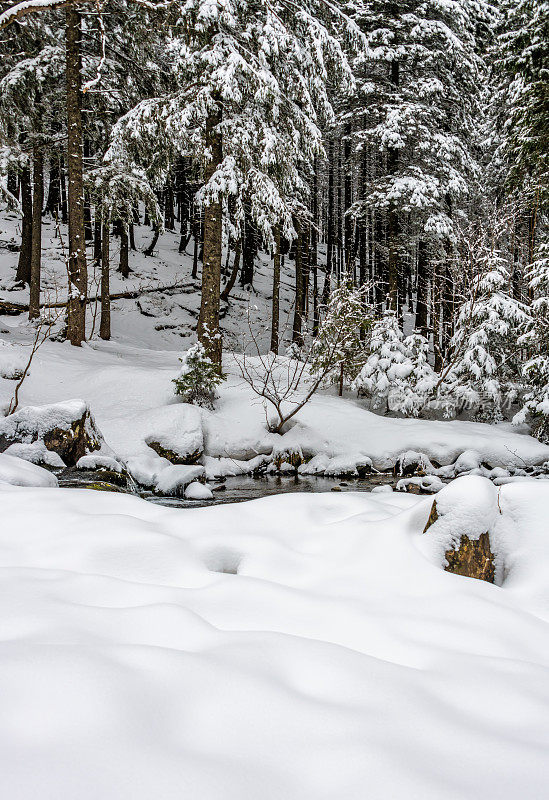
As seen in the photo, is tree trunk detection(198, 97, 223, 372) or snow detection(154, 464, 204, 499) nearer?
snow detection(154, 464, 204, 499)

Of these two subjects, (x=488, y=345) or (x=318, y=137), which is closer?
(x=318, y=137)

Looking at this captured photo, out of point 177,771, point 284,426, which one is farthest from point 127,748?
point 284,426

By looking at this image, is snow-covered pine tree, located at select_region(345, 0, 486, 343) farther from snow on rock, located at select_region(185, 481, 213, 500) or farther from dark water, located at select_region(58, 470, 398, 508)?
snow on rock, located at select_region(185, 481, 213, 500)

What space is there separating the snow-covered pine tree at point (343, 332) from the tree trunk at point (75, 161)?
5915 mm

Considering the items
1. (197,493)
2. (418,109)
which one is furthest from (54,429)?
(418,109)

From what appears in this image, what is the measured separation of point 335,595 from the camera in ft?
8.32

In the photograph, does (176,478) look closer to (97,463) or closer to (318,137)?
(97,463)

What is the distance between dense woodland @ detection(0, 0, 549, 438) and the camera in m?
9.74

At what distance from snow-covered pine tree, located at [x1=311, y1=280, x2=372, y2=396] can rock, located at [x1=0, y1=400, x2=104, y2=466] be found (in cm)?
593

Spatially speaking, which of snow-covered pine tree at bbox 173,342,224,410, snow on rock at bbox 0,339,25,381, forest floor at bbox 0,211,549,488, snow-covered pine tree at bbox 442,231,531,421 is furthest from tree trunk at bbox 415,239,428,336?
snow on rock at bbox 0,339,25,381

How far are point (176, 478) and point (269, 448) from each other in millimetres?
2496

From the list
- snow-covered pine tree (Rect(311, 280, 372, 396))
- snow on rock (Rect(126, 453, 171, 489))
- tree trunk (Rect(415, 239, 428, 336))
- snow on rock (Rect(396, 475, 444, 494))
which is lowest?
snow on rock (Rect(396, 475, 444, 494))

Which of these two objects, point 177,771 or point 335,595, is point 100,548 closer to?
point 335,595

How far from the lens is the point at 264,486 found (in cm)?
834
